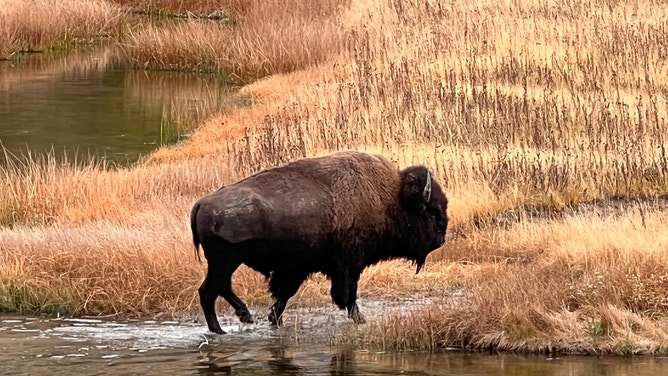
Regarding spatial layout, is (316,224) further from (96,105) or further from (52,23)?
(52,23)

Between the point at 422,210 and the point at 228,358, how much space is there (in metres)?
2.22

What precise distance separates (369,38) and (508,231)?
1194 centimetres

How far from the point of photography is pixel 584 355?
9242 millimetres

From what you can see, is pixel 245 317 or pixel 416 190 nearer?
pixel 245 317

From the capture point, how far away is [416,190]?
10453mm

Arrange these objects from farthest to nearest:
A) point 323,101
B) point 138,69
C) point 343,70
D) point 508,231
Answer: point 138,69 < point 343,70 < point 323,101 < point 508,231

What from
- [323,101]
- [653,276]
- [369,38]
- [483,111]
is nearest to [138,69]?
[369,38]

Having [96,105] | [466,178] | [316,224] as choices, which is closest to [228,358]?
[316,224]

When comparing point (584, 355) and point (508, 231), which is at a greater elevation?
point (508, 231)

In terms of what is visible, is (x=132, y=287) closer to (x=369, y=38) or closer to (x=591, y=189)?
(x=591, y=189)

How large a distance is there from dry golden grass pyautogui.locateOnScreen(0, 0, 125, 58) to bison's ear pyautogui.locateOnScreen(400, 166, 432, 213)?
22359 millimetres

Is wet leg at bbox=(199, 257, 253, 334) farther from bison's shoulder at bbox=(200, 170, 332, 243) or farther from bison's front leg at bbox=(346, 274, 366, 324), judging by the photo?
bison's front leg at bbox=(346, 274, 366, 324)

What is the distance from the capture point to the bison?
377 inches

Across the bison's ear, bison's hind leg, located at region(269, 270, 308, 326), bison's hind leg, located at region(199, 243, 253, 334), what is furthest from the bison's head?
bison's hind leg, located at region(199, 243, 253, 334)
